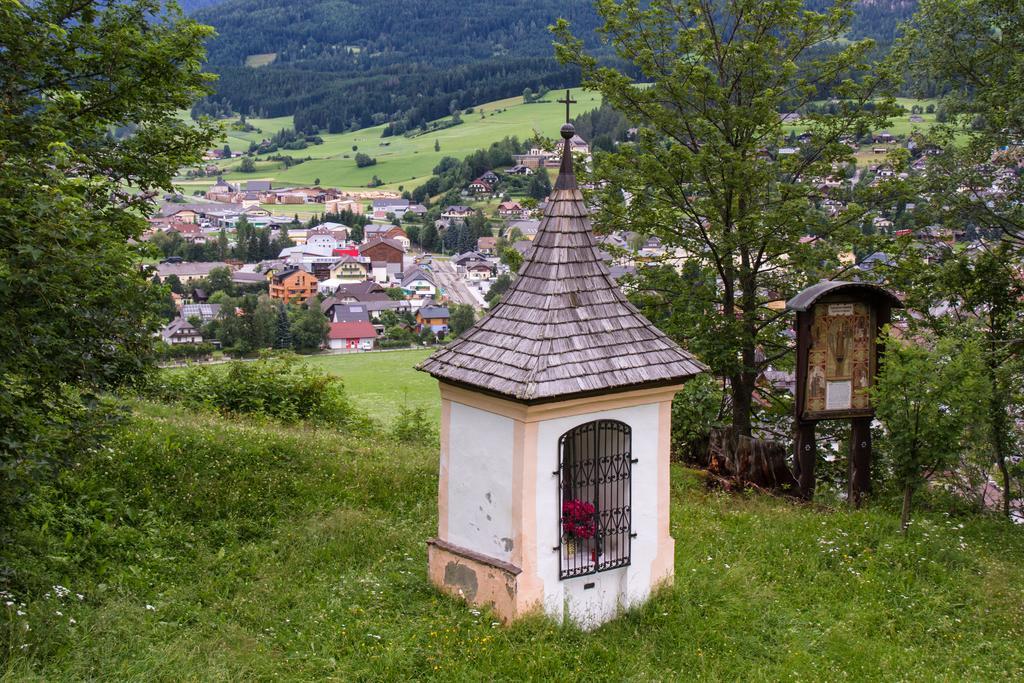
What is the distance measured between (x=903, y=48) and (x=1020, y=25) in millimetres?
1545

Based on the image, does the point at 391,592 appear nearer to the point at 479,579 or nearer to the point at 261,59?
the point at 479,579

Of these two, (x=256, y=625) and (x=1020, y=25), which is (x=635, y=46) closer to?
(x=1020, y=25)

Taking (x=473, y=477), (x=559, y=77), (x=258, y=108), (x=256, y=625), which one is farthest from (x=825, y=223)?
(x=258, y=108)

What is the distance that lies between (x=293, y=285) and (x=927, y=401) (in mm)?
64922

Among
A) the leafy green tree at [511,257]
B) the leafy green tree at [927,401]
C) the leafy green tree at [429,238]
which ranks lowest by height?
the leafy green tree at [927,401]

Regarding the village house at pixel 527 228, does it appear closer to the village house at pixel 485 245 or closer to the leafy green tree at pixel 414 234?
the village house at pixel 485 245

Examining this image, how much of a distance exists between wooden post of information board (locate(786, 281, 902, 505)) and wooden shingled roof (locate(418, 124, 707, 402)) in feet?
15.0

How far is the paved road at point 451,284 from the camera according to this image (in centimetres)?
6665

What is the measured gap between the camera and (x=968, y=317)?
42.2ft

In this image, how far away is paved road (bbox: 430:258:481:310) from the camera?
219ft

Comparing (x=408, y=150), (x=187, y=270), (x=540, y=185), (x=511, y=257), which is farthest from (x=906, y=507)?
(x=408, y=150)

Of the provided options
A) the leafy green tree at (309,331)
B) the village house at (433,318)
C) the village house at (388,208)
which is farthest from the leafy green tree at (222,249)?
the leafy green tree at (309,331)

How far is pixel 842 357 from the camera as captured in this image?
12.5 m

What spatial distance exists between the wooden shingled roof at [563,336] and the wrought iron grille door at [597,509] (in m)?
0.58
